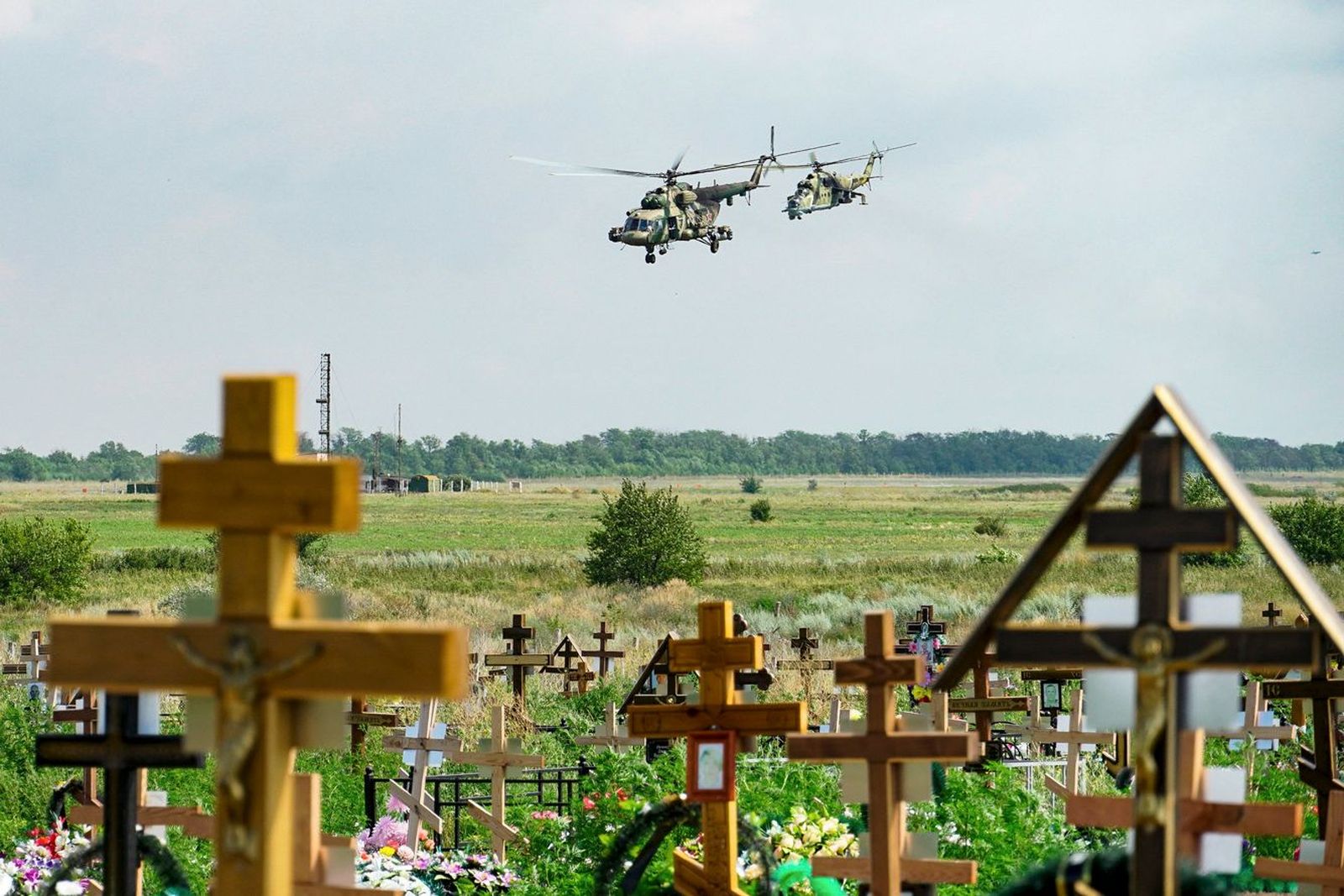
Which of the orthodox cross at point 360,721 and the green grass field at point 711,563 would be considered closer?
the orthodox cross at point 360,721

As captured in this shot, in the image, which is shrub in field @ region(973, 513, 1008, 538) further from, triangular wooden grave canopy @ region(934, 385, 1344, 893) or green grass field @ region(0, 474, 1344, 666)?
triangular wooden grave canopy @ region(934, 385, 1344, 893)

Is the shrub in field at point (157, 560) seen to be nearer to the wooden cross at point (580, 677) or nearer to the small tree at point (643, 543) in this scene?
the small tree at point (643, 543)

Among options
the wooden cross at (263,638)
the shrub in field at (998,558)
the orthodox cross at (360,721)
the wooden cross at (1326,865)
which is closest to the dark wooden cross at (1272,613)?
the orthodox cross at (360,721)

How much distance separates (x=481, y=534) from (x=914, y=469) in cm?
9020

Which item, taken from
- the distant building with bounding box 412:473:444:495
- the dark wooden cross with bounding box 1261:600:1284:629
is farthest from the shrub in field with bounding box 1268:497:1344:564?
the distant building with bounding box 412:473:444:495

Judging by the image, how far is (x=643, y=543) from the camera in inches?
1495

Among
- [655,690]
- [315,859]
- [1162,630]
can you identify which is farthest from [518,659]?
[1162,630]

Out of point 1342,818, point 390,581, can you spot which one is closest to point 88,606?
point 390,581

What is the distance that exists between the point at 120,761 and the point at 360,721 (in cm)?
898

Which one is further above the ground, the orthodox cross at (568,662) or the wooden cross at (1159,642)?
the wooden cross at (1159,642)

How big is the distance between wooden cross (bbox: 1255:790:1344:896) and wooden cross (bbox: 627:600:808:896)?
1.83 metres

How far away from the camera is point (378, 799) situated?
44.1 ft

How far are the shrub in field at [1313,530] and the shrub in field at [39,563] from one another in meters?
27.3

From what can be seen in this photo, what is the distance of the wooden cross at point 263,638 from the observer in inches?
150
